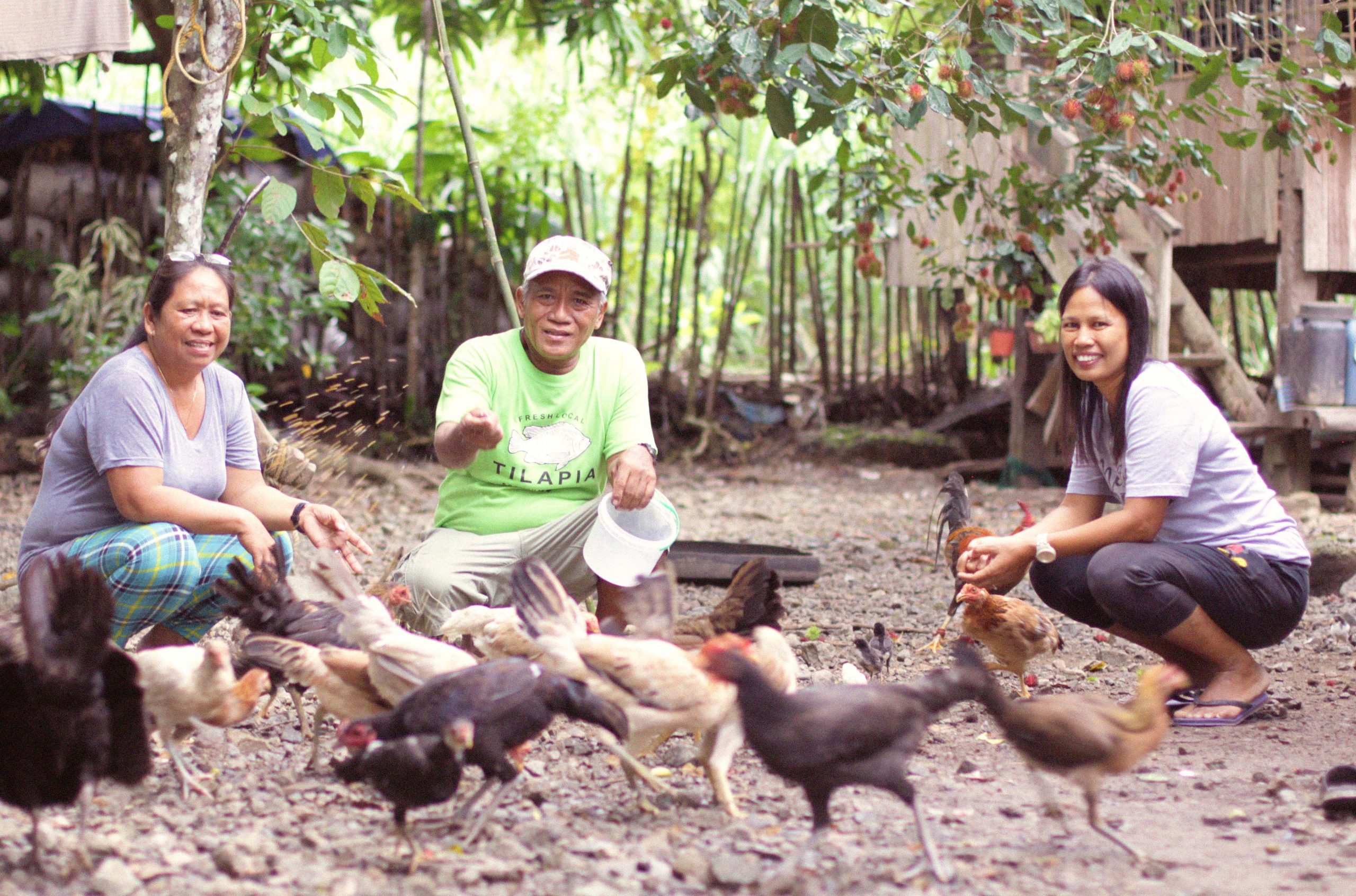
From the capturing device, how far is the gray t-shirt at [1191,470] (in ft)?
12.1

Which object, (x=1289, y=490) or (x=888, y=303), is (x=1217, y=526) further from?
(x=888, y=303)

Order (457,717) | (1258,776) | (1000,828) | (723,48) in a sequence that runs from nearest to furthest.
A: (457,717)
(1000,828)
(1258,776)
(723,48)

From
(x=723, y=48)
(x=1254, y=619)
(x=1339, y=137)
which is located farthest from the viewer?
(x=1339, y=137)

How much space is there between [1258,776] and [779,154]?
40.9 ft

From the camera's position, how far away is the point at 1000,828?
2.94 metres

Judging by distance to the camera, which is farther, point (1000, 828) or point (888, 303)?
point (888, 303)

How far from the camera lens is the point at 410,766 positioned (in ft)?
8.34

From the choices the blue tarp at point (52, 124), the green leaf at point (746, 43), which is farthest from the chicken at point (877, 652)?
the blue tarp at point (52, 124)

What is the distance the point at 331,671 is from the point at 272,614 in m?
0.43

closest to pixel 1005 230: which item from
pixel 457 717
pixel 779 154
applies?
pixel 457 717

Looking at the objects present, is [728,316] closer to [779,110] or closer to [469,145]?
[469,145]

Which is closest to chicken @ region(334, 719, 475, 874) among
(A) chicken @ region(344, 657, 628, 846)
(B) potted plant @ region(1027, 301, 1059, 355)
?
(A) chicken @ region(344, 657, 628, 846)

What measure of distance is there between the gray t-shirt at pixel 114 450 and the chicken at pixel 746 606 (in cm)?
159

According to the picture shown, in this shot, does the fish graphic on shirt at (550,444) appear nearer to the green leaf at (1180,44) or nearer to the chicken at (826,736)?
the chicken at (826,736)
